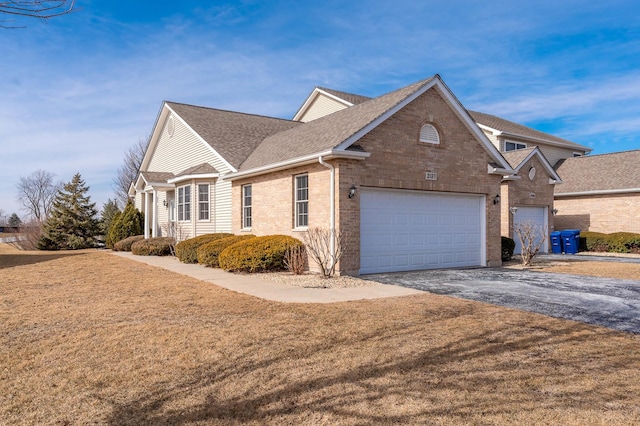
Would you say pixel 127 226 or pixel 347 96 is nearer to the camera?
pixel 127 226

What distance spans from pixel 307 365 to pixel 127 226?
76.5ft

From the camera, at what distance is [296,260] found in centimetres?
1321

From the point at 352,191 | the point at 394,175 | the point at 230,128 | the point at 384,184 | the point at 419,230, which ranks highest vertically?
the point at 230,128

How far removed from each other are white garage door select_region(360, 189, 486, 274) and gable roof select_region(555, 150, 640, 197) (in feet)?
42.5

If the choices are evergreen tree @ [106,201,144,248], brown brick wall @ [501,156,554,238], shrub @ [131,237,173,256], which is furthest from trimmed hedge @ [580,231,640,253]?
evergreen tree @ [106,201,144,248]

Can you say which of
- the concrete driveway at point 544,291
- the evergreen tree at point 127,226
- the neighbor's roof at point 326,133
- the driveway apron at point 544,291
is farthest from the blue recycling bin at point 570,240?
the evergreen tree at point 127,226

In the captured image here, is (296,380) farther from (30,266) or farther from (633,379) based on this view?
(30,266)

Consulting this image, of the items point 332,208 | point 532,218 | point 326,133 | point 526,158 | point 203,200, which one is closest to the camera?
point 332,208

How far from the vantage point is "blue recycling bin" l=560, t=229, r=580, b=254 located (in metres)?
23.6

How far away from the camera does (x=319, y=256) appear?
12.8 m

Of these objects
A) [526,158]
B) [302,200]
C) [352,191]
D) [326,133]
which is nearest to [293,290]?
[352,191]

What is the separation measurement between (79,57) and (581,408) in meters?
12.4

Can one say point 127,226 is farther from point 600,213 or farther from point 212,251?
point 600,213

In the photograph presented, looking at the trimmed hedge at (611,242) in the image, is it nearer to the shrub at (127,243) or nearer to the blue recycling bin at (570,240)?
the blue recycling bin at (570,240)
